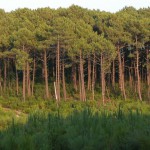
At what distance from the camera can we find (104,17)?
41.8m

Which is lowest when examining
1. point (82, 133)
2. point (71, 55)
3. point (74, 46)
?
point (82, 133)

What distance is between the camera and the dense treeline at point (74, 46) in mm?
35125

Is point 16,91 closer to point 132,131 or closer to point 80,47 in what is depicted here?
point 80,47

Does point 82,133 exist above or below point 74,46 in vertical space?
below

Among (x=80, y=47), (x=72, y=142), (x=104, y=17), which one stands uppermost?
(x=104, y=17)

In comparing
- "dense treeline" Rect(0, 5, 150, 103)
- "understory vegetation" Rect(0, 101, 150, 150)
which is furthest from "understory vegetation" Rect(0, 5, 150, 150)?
"understory vegetation" Rect(0, 101, 150, 150)

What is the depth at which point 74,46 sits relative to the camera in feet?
114

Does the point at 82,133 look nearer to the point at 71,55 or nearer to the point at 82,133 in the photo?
the point at 82,133

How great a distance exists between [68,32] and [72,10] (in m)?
10.9

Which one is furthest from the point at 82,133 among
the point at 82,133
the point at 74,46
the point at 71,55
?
the point at 71,55

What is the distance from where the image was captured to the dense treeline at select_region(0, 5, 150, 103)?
35125mm

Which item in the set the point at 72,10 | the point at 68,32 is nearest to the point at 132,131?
the point at 68,32

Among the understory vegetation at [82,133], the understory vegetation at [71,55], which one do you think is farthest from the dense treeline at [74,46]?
the understory vegetation at [82,133]

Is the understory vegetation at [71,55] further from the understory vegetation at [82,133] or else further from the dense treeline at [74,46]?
the understory vegetation at [82,133]
